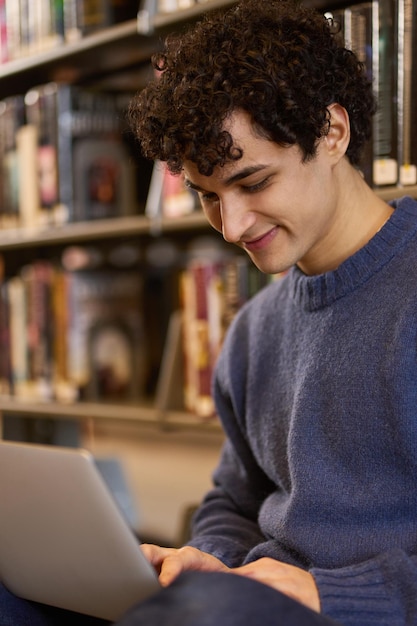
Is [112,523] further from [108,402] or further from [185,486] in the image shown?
[185,486]

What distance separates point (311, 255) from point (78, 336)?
98 cm

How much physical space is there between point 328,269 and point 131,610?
1.91 ft

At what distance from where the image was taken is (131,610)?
2.40 ft

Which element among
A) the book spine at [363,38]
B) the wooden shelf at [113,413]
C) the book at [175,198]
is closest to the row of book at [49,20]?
the book at [175,198]

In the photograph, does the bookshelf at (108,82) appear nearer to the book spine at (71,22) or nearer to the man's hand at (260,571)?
the book spine at (71,22)

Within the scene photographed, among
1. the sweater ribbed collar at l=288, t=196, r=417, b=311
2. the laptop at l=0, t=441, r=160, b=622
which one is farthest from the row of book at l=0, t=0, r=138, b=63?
the laptop at l=0, t=441, r=160, b=622

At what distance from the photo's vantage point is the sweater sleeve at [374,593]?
0.85m

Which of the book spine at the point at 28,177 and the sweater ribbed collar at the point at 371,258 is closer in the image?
the sweater ribbed collar at the point at 371,258

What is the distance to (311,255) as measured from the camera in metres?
1.16

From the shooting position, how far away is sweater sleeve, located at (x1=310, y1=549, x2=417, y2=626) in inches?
33.5

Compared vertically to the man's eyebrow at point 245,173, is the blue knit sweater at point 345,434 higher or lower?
lower

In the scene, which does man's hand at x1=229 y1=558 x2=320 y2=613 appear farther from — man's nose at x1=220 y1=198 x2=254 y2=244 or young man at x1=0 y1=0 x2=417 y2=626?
man's nose at x1=220 y1=198 x2=254 y2=244

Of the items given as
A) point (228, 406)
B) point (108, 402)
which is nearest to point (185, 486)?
point (108, 402)

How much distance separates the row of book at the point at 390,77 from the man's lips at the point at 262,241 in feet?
1.07
